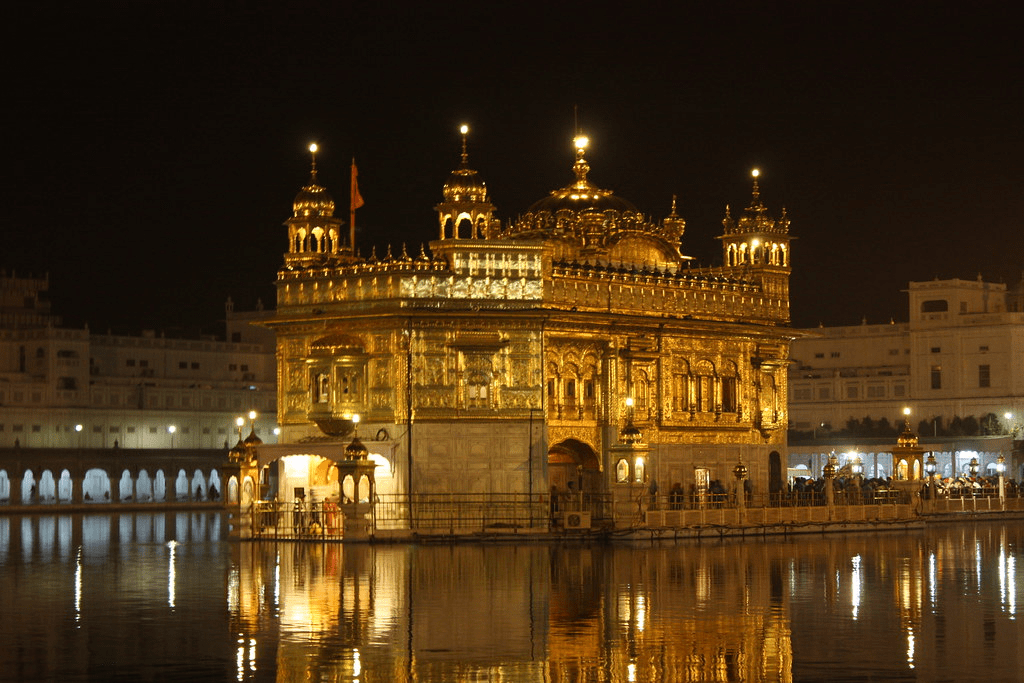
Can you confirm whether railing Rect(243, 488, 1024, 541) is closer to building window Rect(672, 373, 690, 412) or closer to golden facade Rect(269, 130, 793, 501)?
golden facade Rect(269, 130, 793, 501)

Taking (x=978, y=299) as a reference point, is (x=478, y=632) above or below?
below

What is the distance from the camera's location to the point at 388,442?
43.8 metres

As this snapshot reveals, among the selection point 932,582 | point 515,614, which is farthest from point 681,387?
point 515,614

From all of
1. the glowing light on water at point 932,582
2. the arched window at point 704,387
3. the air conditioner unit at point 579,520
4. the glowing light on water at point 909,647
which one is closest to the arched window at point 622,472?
the air conditioner unit at point 579,520

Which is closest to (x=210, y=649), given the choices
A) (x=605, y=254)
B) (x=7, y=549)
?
(x=7, y=549)

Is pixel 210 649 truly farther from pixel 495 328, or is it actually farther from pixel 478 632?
pixel 495 328

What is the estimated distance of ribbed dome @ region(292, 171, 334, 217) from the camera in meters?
49.0

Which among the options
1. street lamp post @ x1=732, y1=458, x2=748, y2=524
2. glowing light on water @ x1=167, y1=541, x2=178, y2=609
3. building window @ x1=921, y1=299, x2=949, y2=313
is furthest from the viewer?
building window @ x1=921, y1=299, x2=949, y2=313

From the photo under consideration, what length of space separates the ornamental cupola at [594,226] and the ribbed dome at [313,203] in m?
5.28

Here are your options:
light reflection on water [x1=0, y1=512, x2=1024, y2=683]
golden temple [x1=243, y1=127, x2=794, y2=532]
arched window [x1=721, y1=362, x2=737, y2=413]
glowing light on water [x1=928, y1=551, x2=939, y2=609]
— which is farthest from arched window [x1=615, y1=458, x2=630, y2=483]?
glowing light on water [x1=928, y1=551, x2=939, y2=609]

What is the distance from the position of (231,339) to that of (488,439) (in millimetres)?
67871

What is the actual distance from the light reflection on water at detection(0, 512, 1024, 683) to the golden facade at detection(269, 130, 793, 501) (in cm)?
559

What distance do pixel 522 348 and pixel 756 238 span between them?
12524 mm

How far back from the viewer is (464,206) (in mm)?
45188
